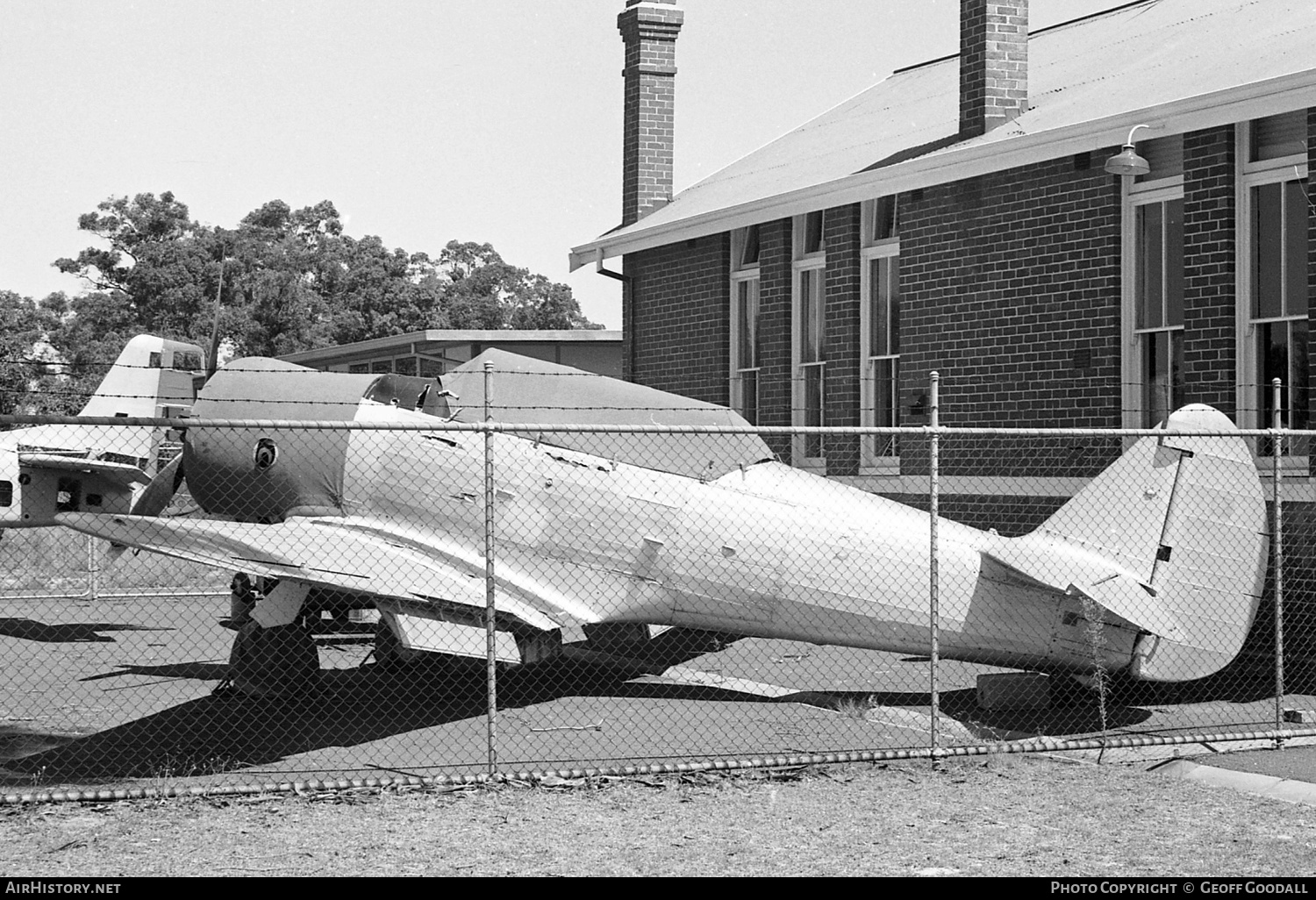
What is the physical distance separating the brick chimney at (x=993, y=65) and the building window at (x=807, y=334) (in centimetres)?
234

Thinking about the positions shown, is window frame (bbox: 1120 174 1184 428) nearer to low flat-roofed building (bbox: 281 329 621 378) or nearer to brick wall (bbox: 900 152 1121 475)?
brick wall (bbox: 900 152 1121 475)

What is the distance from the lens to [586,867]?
5.96 m

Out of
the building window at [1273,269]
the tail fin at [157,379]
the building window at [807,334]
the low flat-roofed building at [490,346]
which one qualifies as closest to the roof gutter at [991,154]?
the building window at [1273,269]

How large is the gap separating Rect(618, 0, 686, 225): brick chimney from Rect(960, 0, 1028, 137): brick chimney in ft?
20.1

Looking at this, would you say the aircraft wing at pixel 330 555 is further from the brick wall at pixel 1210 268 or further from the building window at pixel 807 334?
the building window at pixel 807 334

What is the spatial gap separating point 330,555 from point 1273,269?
7.78m

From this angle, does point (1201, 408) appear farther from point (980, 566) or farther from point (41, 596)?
point (41, 596)

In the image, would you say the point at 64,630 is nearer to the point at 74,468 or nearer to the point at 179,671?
the point at 74,468

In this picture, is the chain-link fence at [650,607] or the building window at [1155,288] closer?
the chain-link fence at [650,607]

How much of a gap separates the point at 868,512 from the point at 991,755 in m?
2.08

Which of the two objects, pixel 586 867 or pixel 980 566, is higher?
pixel 980 566

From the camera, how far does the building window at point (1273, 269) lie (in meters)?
11.4

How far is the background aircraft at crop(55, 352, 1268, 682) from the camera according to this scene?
29.5 feet

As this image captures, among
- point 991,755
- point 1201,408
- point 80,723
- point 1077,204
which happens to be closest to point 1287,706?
point 1201,408
